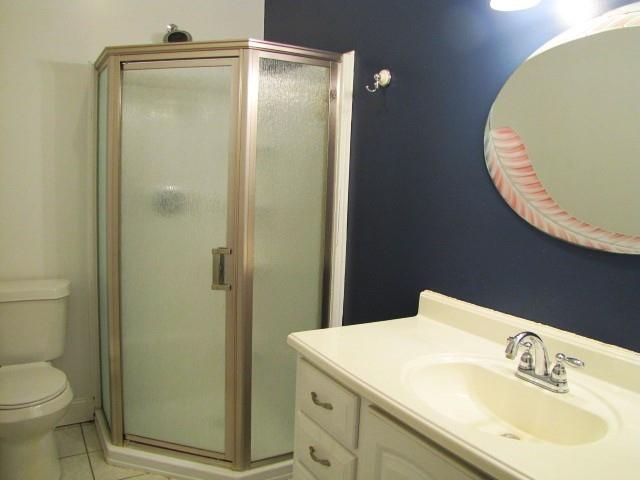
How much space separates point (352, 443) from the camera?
3.54 ft

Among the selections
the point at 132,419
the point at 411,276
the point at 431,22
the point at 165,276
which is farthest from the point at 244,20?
the point at 132,419

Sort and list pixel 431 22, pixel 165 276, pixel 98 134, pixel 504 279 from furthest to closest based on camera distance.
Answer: pixel 98 134
pixel 165 276
pixel 431 22
pixel 504 279

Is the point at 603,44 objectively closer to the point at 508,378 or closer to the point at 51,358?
the point at 508,378

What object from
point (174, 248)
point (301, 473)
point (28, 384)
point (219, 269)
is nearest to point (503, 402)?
point (301, 473)

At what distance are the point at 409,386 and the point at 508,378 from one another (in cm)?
29

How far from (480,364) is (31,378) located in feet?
6.05

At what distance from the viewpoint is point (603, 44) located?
41.2 inches

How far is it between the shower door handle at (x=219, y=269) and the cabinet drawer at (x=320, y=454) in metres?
0.74

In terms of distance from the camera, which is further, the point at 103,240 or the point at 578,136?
the point at 103,240

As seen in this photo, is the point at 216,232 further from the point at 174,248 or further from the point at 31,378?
the point at 31,378

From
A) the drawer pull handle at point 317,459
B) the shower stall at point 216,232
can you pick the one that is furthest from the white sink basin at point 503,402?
the shower stall at point 216,232

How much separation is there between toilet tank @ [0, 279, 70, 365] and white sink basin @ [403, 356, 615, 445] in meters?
1.76

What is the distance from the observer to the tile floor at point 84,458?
194 cm

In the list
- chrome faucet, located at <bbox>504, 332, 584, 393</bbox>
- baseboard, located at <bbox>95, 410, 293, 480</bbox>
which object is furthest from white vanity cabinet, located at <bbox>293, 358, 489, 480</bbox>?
baseboard, located at <bbox>95, 410, 293, 480</bbox>
